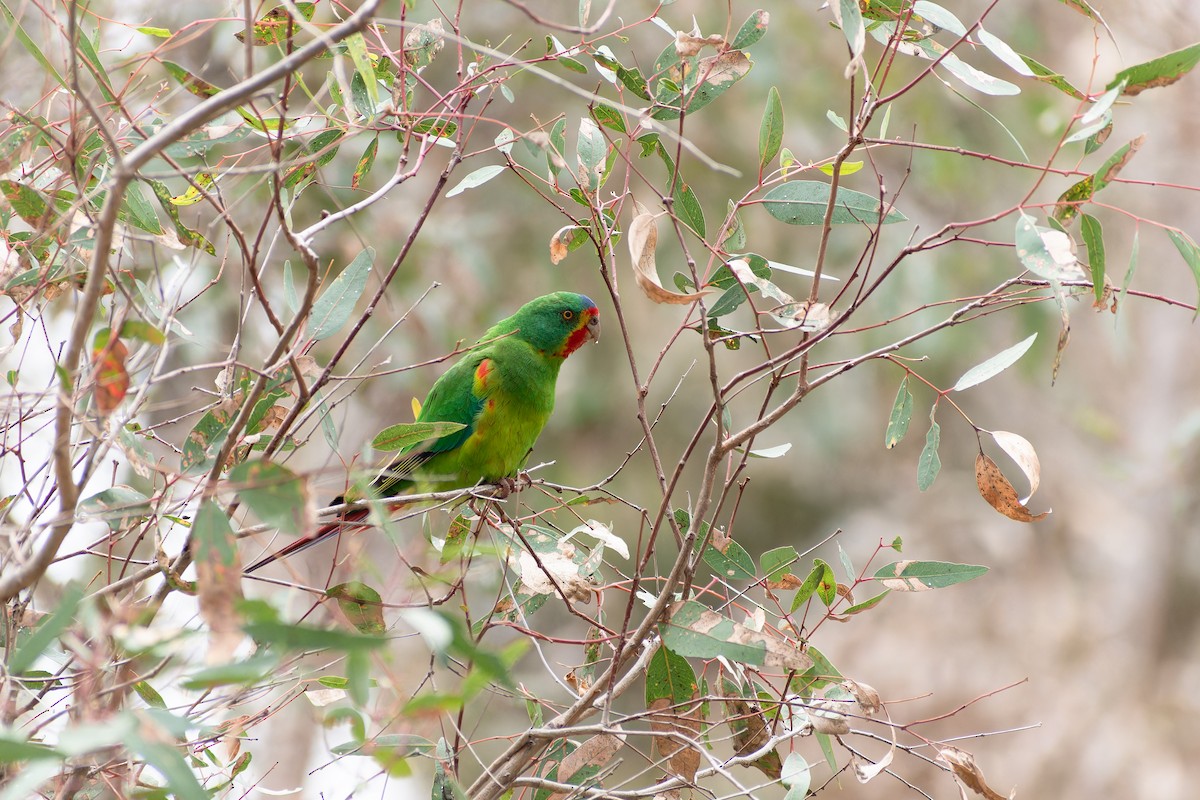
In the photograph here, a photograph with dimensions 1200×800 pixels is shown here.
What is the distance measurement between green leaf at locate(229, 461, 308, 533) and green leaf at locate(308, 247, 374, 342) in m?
0.78

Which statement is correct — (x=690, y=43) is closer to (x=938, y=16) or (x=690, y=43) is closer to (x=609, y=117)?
(x=609, y=117)

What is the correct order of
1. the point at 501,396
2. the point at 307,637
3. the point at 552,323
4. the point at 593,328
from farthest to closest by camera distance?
the point at 593,328 < the point at 552,323 < the point at 501,396 < the point at 307,637

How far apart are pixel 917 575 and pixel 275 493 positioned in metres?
1.39

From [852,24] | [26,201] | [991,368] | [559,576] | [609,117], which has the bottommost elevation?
[559,576]

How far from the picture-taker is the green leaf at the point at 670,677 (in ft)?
7.02

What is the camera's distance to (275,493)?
1.40 meters

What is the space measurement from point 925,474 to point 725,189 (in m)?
4.76

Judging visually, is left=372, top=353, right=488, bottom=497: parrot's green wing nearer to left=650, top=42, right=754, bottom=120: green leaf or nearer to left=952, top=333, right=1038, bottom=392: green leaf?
left=650, top=42, right=754, bottom=120: green leaf

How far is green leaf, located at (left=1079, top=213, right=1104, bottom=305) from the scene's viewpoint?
1817 mm

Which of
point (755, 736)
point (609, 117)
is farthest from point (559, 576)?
point (609, 117)

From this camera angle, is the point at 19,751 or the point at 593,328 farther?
the point at 593,328

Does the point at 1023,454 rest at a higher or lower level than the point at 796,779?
higher

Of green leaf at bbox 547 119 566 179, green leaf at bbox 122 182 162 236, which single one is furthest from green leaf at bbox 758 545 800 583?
green leaf at bbox 122 182 162 236

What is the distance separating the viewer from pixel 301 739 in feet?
23.9
